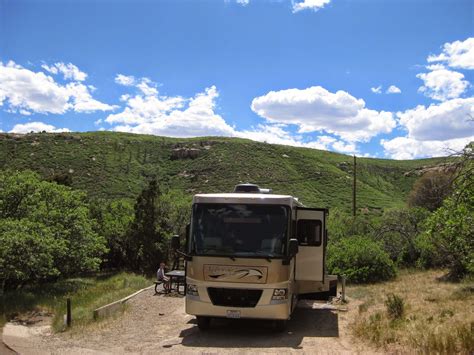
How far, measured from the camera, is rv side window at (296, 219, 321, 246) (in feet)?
40.0

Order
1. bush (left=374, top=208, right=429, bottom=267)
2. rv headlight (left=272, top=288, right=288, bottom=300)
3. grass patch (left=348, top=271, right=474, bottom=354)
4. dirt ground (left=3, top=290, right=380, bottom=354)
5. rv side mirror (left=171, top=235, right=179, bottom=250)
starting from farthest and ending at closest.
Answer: bush (left=374, top=208, right=429, bottom=267) → rv side mirror (left=171, top=235, right=179, bottom=250) → rv headlight (left=272, top=288, right=288, bottom=300) → dirt ground (left=3, top=290, right=380, bottom=354) → grass patch (left=348, top=271, right=474, bottom=354)

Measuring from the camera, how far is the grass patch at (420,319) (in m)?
8.51

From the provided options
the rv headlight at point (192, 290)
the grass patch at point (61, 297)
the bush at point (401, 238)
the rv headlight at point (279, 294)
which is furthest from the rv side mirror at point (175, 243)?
the bush at point (401, 238)

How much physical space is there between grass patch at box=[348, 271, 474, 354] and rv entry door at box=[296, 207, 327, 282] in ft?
5.00

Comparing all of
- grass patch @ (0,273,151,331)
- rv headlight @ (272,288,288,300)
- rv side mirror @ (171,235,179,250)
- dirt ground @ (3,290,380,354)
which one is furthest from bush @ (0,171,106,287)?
rv headlight @ (272,288,288,300)

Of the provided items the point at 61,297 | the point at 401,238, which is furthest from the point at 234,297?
the point at 401,238

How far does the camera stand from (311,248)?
12.2 m

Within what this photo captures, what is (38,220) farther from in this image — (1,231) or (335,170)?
(335,170)

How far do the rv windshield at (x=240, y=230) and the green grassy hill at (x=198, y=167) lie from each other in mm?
48098

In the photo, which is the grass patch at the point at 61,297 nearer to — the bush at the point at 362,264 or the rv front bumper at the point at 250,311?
the rv front bumper at the point at 250,311

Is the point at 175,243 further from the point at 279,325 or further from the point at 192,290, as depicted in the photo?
the point at 279,325

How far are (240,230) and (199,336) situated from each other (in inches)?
98.5

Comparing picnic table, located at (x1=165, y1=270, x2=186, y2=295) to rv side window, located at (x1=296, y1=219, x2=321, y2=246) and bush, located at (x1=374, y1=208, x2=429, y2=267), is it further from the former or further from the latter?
bush, located at (x1=374, y1=208, x2=429, y2=267)

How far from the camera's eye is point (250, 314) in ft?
34.2
